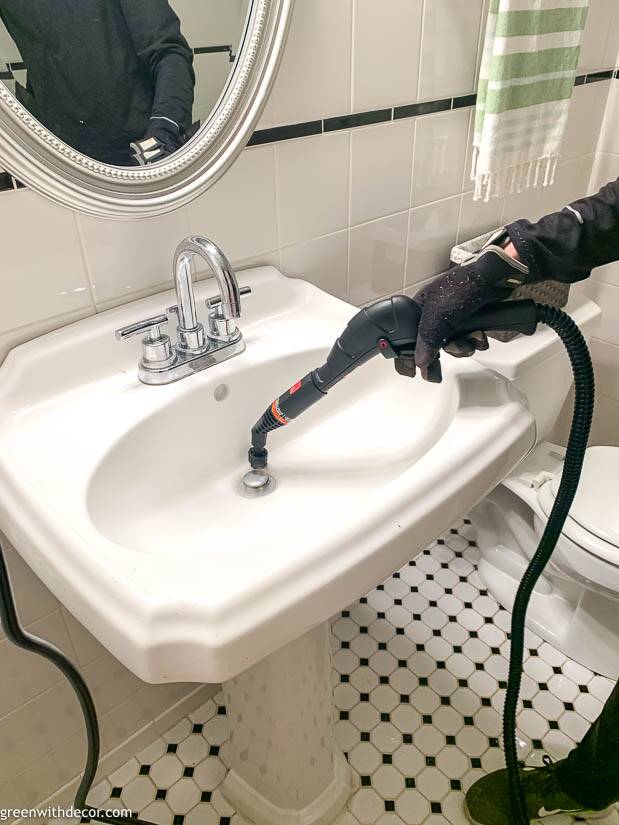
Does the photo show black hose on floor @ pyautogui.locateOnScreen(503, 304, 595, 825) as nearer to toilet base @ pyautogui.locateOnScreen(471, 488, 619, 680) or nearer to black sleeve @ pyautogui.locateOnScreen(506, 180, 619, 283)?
black sleeve @ pyautogui.locateOnScreen(506, 180, 619, 283)

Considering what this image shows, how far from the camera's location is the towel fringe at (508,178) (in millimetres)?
1141

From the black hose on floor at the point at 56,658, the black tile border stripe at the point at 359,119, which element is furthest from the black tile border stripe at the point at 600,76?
the black hose on floor at the point at 56,658

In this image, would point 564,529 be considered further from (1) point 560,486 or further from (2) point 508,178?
(2) point 508,178

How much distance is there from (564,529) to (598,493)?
175 mm

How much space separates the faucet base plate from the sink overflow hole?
0.11ft

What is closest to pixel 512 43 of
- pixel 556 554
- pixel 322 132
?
pixel 322 132

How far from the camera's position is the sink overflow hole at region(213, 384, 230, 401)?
32.0 inches

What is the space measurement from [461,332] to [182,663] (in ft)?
1.47

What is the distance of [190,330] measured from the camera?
0.81 metres

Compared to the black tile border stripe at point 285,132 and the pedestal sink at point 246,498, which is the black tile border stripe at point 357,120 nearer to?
the black tile border stripe at point 285,132

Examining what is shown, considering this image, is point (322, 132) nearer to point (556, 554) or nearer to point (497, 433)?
point (497, 433)

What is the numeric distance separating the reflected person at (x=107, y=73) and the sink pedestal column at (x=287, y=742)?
2.22 feet

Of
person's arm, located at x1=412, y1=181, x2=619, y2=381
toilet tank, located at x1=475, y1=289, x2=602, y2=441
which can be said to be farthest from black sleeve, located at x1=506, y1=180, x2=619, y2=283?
toilet tank, located at x1=475, y1=289, x2=602, y2=441

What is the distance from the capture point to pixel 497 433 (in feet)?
2.26
